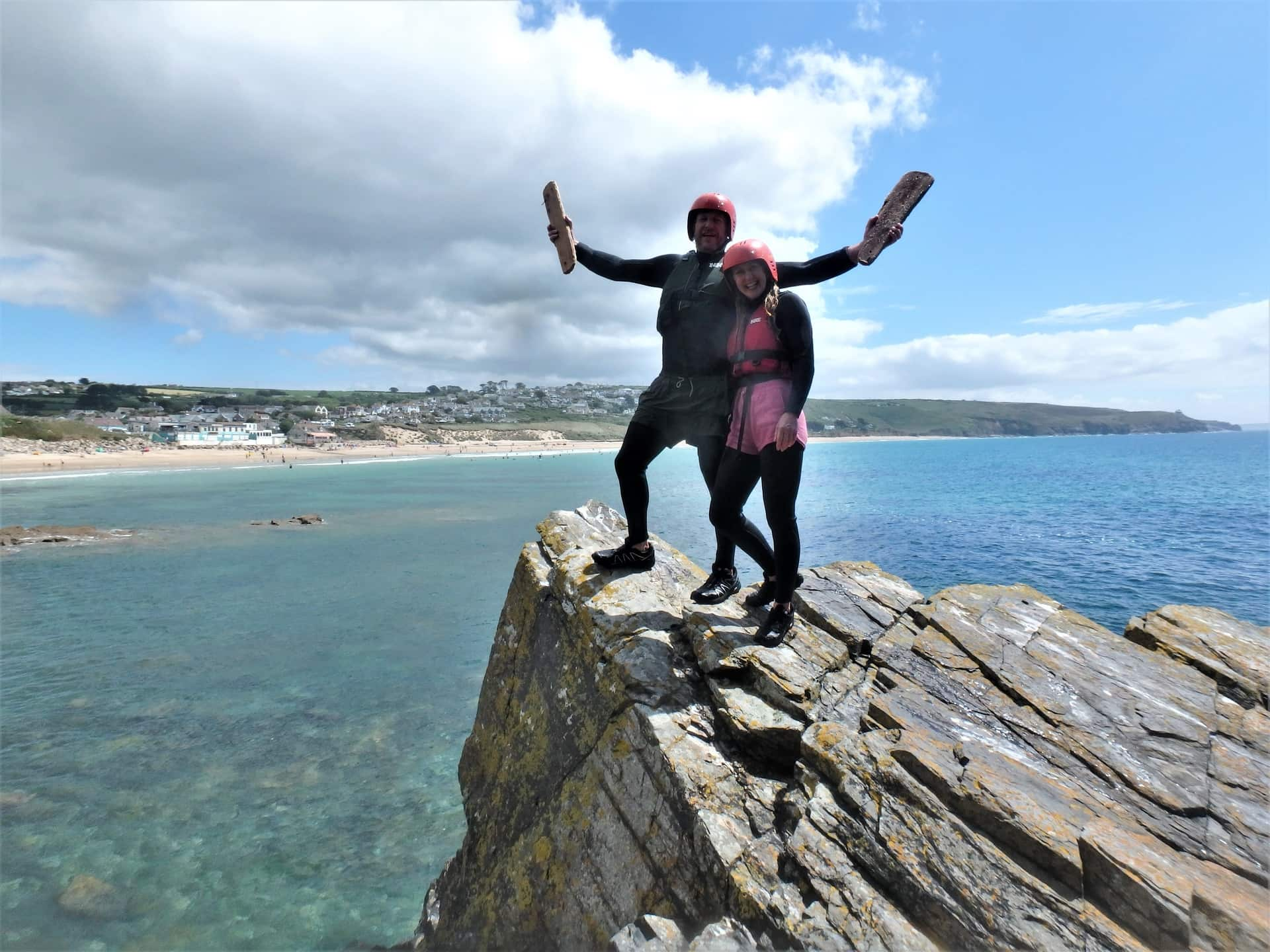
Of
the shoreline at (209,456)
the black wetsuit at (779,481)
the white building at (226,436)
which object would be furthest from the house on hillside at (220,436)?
the black wetsuit at (779,481)

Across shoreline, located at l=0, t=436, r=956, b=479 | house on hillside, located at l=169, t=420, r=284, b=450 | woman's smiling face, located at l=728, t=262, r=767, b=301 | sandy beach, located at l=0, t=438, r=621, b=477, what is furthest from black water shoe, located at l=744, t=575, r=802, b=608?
house on hillside, located at l=169, t=420, r=284, b=450

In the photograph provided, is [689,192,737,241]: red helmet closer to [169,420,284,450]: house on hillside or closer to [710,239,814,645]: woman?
[710,239,814,645]: woman

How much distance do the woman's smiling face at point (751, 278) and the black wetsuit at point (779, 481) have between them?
22 centimetres

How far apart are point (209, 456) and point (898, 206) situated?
386 feet

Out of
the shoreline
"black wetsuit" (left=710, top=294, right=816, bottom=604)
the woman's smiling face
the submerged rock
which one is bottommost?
the shoreline

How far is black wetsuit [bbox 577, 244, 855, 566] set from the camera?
5.39 metres

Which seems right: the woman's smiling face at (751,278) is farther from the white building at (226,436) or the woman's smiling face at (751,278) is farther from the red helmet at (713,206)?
the white building at (226,436)

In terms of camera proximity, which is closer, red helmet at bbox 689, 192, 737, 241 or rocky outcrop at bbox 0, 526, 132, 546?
red helmet at bbox 689, 192, 737, 241

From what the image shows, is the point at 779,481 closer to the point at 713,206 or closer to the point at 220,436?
the point at 713,206

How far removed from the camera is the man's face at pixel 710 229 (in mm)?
5508

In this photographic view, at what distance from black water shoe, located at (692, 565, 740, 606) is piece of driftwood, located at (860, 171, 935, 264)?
3114 millimetres

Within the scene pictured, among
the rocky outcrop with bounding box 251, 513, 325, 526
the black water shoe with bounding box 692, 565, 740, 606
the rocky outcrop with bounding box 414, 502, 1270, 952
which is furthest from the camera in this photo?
the rocky outcrop with bounding box 251, 513, 325, 526

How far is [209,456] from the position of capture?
320 ft

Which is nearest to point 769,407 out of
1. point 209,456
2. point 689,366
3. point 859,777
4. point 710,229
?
point 689,366
